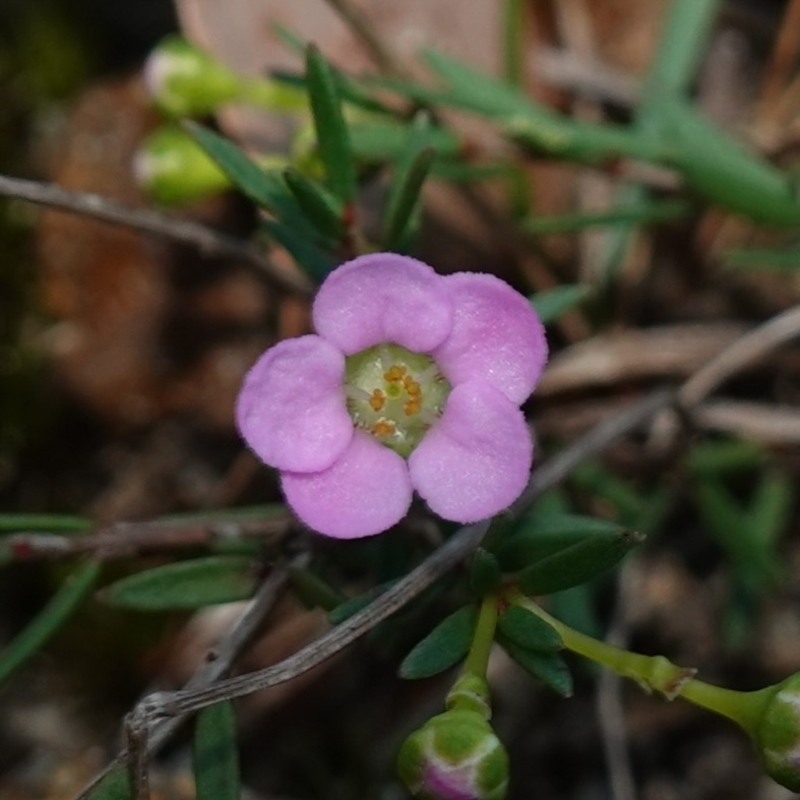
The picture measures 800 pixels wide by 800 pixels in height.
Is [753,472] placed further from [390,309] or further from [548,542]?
[390,309]

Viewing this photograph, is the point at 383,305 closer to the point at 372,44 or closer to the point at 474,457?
the point at 474,457

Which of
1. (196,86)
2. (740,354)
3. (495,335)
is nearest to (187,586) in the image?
(495,335)

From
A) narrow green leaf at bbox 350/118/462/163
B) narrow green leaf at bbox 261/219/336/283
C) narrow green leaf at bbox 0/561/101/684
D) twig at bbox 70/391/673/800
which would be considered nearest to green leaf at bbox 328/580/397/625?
twig at bbox 70/391/673/800

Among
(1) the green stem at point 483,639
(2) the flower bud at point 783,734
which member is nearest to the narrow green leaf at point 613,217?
Answer: (1) the green stem at point 483,639

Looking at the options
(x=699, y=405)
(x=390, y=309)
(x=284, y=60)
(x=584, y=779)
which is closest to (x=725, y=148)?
(x=699, y=405)

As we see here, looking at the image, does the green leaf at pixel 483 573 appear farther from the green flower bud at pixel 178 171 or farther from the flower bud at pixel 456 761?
the green flower bud at pixel 178 171
